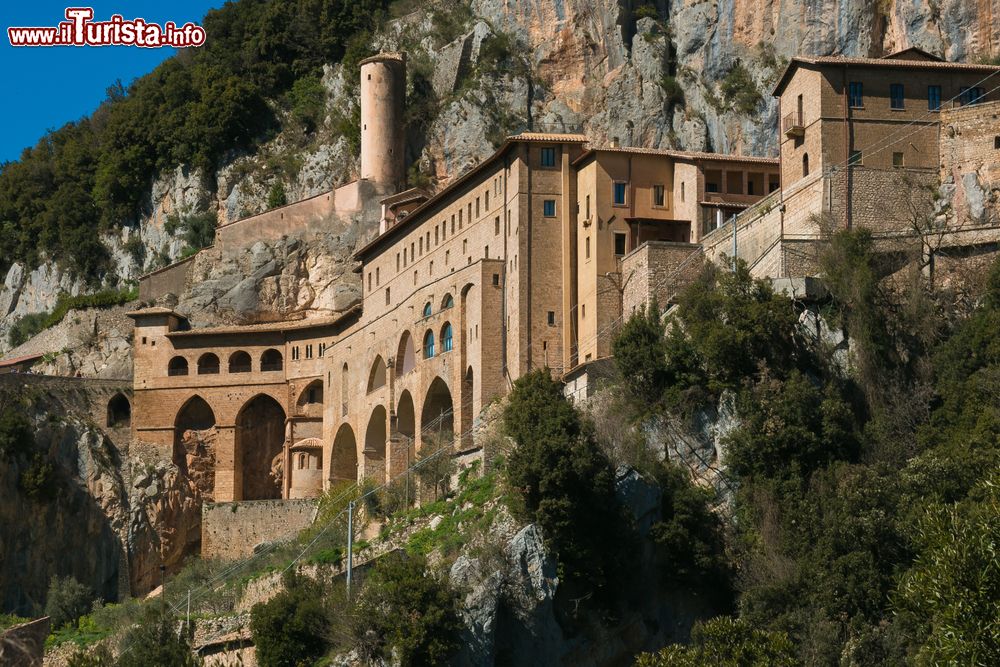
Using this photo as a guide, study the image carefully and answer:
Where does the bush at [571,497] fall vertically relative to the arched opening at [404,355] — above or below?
below

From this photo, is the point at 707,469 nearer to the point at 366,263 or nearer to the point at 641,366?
the point at 641,366

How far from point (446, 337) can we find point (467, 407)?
11.6 feet

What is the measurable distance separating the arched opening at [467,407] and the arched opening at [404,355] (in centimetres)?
539

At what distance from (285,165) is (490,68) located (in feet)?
35.1

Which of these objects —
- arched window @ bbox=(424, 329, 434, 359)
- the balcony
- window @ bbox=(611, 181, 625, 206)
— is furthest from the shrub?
arched window @ bbox=(424, 329, 434, 359)

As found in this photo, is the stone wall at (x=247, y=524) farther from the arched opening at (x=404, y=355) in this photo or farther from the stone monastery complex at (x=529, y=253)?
the arched opening at (x=404, y=355)

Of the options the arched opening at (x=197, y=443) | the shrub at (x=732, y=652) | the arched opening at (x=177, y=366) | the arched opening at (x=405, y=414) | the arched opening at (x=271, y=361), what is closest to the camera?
the shrub at (x=732, y=652)

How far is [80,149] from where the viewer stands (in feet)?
324

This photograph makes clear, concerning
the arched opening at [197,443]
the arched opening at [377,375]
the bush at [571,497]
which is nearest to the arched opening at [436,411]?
the arched opening at [377,375]

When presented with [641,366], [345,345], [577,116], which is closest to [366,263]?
[345,345]

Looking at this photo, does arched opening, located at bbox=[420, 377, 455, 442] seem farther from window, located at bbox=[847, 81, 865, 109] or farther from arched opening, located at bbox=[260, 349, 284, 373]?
window, located at bbox=[847, 81, 865, 109]

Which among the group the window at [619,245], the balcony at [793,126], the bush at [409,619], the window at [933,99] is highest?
the window at [933,99]

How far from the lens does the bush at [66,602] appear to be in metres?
65.1

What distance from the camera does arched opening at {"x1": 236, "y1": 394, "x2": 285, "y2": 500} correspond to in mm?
75812
